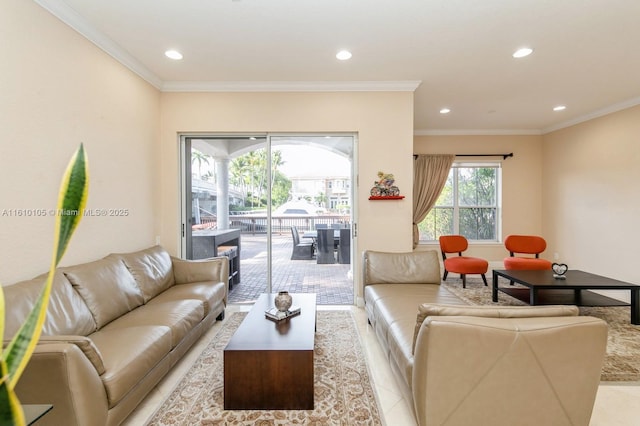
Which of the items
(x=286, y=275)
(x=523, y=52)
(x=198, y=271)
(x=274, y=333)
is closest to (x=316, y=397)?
(x=274, y=333)

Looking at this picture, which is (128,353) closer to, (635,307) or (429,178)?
(635,307)

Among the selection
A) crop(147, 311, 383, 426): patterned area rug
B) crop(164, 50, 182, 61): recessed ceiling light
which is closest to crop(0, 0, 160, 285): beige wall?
crop(164, 50, 182, 61): recessed ceiling light

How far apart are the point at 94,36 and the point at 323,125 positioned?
7.89ft

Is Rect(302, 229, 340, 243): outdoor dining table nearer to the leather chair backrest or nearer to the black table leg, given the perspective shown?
the leather chair backrest

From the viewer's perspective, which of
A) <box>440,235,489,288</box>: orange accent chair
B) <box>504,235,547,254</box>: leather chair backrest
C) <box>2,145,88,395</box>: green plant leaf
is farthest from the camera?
<box>504,235,547,254</box>: leather chair backrest

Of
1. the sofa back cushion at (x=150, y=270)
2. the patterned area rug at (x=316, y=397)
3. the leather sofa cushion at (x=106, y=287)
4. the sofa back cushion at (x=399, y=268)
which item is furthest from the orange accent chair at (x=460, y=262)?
the leather sofa cushion at (x=106, y=287)

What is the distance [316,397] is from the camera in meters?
2.12

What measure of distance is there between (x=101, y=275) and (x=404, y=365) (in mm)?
2368

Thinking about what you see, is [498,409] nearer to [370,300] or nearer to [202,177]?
[370,300]

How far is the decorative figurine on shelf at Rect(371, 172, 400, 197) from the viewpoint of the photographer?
3.85 m

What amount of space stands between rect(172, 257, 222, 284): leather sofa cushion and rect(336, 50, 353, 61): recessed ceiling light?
262cm

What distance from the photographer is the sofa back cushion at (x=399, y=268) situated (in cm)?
342

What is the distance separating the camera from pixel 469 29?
2.64 meters

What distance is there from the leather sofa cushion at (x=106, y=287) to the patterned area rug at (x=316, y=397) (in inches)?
29.9
